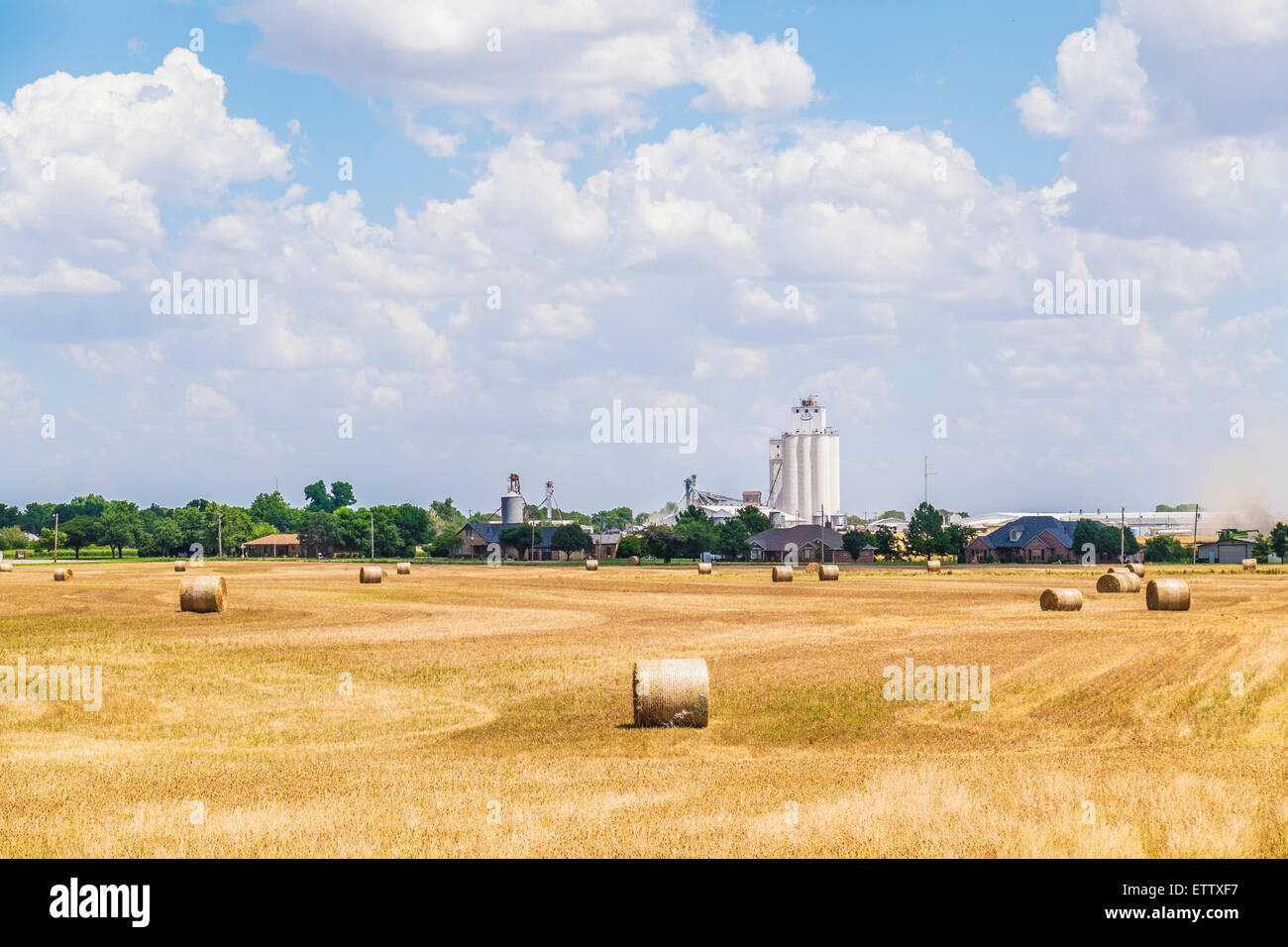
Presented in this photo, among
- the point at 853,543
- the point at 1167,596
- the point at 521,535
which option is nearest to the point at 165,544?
the point at 521,535

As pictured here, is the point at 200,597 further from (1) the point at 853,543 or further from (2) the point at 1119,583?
(1) the point at 853,543

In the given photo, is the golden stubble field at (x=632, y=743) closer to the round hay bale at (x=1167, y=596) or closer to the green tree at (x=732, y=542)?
the round hay bale at (x=1167, y=596)

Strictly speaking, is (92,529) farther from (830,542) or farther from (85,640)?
(85,640)

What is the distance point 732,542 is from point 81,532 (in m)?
105

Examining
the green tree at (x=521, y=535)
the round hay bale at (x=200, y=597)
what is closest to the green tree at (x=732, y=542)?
the green tree at (x=521, y=535)

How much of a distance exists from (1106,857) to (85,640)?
32480 mm

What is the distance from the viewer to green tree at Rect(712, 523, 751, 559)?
175625 millimetres

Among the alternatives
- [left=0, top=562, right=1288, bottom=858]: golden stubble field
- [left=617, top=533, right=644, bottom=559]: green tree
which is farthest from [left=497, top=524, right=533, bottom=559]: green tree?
[left=0, top=562, right=1288, bottom=858]: golden stubble field

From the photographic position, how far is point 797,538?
182 metres

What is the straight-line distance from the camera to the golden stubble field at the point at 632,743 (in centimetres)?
1394

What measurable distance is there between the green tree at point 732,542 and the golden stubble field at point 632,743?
130 m
